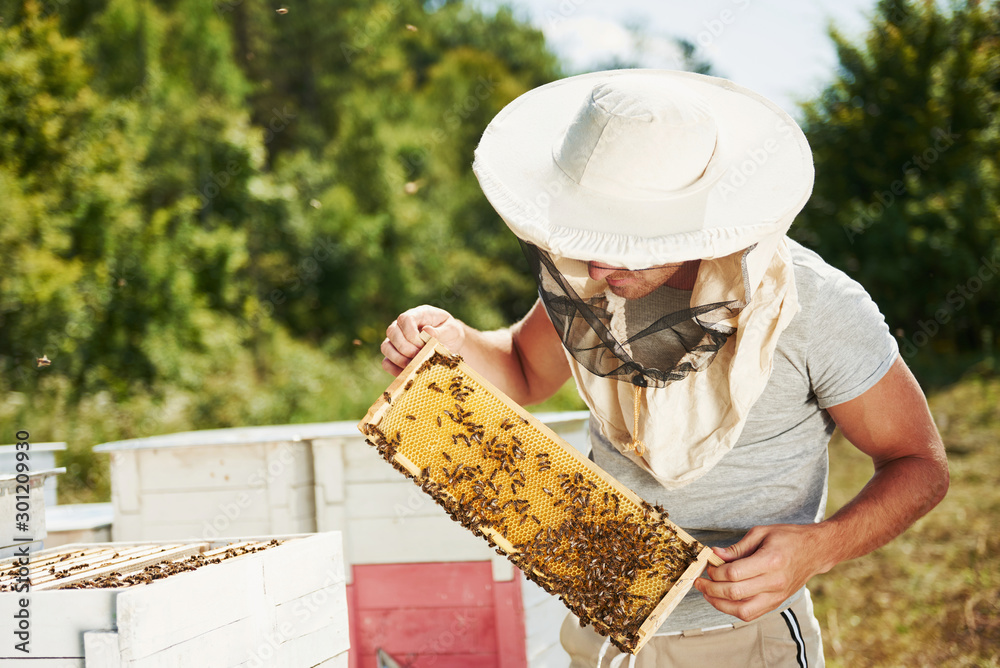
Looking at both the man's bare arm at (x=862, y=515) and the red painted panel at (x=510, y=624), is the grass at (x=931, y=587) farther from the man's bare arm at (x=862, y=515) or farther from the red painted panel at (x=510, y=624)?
the man's bare arm at (x=862, y=515)

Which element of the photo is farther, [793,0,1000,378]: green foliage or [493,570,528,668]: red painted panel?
[793,0,1000,378]: green foliage

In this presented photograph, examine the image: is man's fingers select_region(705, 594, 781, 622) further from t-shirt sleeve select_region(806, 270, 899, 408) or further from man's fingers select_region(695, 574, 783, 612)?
t-shirt sleeve select_region(806, 270, 899, 408)

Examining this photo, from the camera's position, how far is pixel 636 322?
192 cm

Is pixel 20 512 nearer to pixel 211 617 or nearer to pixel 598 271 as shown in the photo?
pixel 211 617

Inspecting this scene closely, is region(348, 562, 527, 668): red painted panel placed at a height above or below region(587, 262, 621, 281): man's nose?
below

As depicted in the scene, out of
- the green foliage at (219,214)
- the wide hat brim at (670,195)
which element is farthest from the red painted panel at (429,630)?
the wide hat brim at (670,195)

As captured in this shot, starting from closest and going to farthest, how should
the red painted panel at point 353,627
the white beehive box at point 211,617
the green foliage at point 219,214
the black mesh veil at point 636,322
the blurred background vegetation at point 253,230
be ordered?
1. the white beehive box at point 211,617
2. the black mesh veil at point 636,322
3. the red painted panel at point 353,627
4. the blurred background vegetation at point 253,230
5. the green foliage at point 219,214

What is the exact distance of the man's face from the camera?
1.76m

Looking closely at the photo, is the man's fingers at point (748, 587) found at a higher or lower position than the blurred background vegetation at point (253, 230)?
lower

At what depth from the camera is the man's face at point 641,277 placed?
5.78 ft

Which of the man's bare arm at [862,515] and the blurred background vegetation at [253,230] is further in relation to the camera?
the blurred background vegetation at [253,230]

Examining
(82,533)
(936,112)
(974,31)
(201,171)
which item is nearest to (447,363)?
(82,533)

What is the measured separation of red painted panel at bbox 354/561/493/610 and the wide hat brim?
6.86ft

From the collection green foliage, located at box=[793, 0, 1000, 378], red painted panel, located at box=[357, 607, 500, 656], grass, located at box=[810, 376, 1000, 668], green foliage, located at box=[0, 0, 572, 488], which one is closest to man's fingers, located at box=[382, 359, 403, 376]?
green foliage, located at box=[0, 0, 572, 488]
